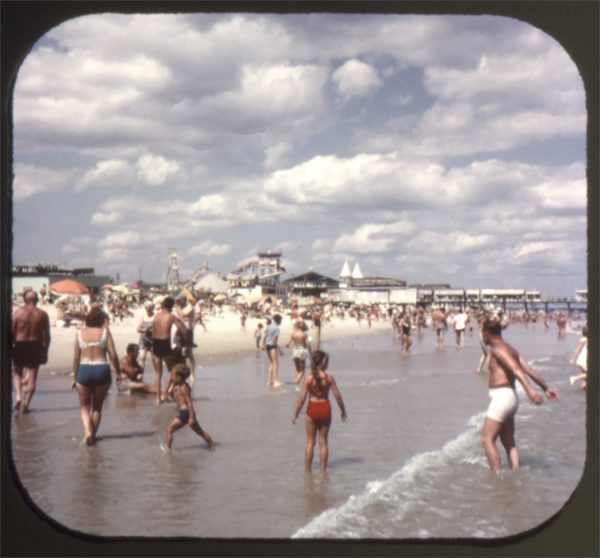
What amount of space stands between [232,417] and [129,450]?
2.30m

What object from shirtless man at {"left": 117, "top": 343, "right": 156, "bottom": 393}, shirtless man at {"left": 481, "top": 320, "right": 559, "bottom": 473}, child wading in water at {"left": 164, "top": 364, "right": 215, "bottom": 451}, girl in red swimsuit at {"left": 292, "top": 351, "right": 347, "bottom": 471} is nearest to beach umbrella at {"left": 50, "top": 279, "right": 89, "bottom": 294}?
shirtless man at {"left": 117, "top": 343, "right": 156, "bottom": 393}

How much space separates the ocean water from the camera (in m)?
5.31

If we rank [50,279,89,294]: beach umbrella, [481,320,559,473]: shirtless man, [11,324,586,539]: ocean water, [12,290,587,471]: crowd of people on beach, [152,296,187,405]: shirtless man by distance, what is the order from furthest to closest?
1. [50,279,89,294]: beach umbrella
2. [152,296,187,405]: shirtless man
3. [12,290,587,471]: crowd of people on beach
4. [481,320,559,473]: shirtless man
5. [11,324,586,539]: ocean water

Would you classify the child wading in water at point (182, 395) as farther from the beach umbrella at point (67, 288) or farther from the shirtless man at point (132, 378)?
the beach umbrella at point (67, 288)

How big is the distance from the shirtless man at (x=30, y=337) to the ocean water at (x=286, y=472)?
0.63 meters

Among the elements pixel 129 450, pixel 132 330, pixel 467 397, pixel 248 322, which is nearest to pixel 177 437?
pixel 129 450

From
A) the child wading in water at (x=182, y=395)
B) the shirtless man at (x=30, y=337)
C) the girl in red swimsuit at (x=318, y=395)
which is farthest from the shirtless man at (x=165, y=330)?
the girl in red swimsuit at (x=318, y=395)

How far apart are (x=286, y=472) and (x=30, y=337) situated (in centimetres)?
266

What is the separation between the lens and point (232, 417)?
30.3 ft

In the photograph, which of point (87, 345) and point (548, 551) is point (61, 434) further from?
point (548, 551)

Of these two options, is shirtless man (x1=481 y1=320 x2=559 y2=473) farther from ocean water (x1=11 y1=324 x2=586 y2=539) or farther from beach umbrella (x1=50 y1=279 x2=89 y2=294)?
beach umbrella (x1=50 y1=279 x2=89 y2=294)

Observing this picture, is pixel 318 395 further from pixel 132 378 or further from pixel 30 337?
pixel 132 378

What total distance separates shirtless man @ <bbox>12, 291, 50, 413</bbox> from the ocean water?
63cm

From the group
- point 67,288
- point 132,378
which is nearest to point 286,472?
point 132,378
